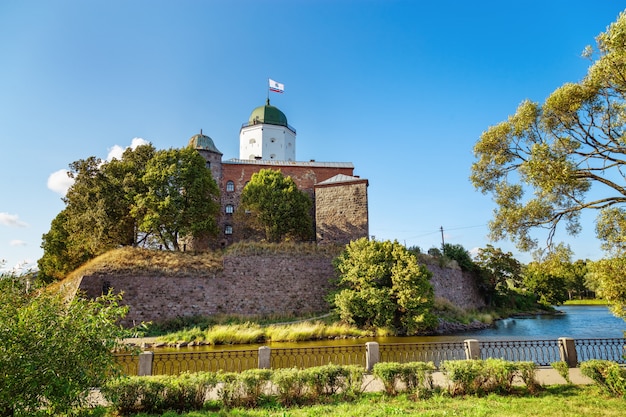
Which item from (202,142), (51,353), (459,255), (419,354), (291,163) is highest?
(202,142)

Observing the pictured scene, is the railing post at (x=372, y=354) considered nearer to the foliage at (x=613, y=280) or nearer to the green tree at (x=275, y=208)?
the foliage at (x=613, y=280)

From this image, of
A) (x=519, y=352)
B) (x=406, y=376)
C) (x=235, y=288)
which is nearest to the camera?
(x=406, y=376)

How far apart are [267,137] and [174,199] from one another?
55.0 feet

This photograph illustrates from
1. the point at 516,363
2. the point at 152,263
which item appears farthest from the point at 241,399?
the point at 152,263

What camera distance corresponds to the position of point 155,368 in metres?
12.6

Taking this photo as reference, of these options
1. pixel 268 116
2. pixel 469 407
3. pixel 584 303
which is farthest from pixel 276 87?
pixel 584 303

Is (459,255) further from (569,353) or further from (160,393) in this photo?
(160,393)

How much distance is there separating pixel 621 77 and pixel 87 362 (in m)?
11.4

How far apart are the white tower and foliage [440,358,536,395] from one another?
33262 mm

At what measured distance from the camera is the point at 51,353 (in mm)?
5199

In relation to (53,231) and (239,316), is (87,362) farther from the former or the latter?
(53,231)

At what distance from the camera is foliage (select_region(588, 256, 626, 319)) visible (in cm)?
776

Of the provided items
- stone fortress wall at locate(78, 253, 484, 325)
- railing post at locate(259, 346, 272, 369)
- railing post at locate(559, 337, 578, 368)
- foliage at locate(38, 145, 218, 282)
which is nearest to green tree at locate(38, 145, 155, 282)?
foliage at locate(38, 145, 218, 282)

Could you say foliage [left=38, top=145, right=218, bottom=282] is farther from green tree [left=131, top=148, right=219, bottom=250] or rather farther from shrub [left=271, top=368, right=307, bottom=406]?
shrub [left=271, top=368, right=307, bottom=406]
